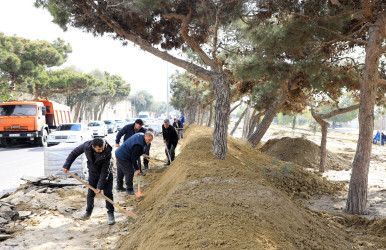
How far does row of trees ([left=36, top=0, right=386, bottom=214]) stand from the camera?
662 centimetres

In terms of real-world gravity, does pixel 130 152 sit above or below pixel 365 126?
below

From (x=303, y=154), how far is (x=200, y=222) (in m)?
12.9

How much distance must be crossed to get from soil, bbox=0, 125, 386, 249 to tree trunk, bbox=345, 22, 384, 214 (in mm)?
663

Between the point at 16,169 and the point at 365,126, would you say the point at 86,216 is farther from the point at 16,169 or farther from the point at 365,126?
the point at 365,126

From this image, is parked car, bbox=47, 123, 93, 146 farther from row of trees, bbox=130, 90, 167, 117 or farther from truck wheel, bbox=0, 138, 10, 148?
row of trees, bbox=130, 90, 167, 117

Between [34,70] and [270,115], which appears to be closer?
[270,115]

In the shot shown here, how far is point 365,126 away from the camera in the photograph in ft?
21.6

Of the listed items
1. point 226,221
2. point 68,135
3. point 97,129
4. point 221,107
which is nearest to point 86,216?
point 226,221

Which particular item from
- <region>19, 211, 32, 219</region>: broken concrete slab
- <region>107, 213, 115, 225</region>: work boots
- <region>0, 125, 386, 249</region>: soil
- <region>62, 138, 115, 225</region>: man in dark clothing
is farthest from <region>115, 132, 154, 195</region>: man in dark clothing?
<region>19, 211, 32, 219</region>: broken concrete slab

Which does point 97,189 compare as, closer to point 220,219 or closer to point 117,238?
point 117,238

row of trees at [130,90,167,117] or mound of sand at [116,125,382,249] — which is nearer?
mound of sand at [116,125,382,249]

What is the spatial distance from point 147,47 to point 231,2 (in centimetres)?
270

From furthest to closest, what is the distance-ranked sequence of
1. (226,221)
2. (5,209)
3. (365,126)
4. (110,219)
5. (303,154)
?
(303,154) < (365,126) < (5,209) < (110,219) < (226,221)

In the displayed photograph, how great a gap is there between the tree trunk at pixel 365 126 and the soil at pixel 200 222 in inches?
26.1
